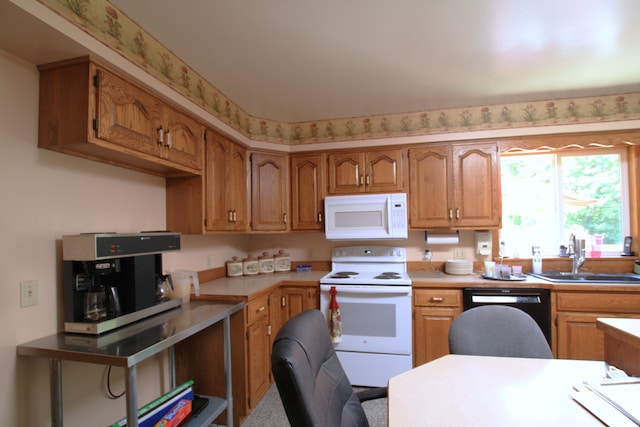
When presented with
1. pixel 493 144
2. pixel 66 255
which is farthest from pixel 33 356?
pixel 493 144

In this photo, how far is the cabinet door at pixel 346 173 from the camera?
2.83 metres

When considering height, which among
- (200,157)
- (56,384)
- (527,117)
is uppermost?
(527,117)

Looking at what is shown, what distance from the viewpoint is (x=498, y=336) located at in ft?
4.59

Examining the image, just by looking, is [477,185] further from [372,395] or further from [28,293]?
[28,293]

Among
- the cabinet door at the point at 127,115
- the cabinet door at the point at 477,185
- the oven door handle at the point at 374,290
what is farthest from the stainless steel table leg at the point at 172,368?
the cabinet door at the point at 477,185

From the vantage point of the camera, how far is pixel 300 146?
9.67 feet

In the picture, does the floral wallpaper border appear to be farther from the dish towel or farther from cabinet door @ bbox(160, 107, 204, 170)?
the dish towel

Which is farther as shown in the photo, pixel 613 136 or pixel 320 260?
pixel 320 260

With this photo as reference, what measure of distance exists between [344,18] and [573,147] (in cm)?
247

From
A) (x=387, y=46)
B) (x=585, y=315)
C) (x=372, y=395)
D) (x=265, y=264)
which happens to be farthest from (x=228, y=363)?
(x=585, y=315)

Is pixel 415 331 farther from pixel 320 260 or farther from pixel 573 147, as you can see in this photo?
pixel 573 147

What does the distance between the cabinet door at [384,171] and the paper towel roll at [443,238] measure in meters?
0.57

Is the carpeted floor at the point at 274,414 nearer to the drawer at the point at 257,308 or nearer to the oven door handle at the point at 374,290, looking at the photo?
the drawer at the point at 257,308

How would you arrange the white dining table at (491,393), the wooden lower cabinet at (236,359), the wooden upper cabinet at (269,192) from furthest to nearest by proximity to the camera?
the wooden upper cabinet at (269,192) < the wooden lower cabinet at (236,359) < the white dining table at (491,393)
